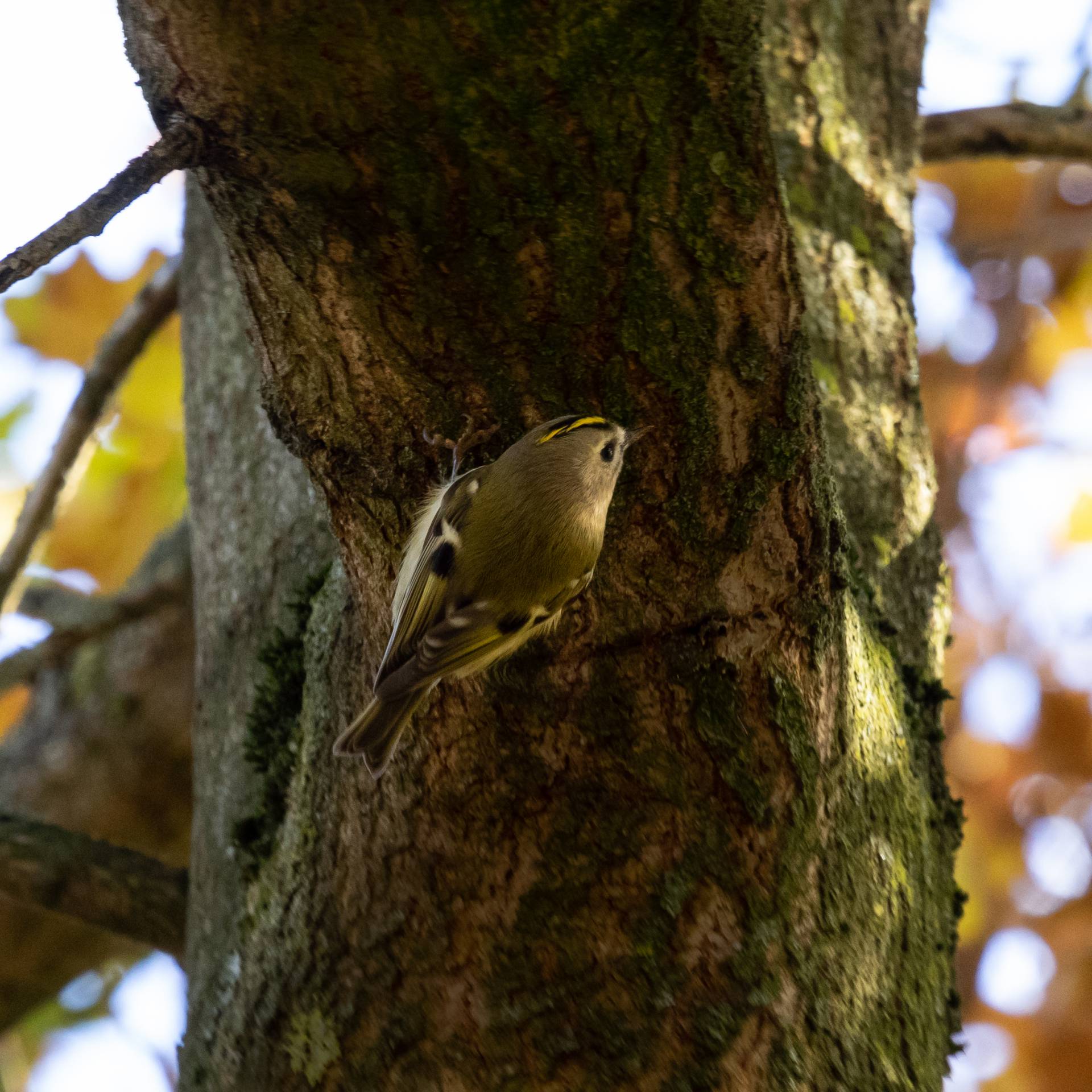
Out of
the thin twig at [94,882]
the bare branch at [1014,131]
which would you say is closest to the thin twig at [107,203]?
the thin twig at [94,882]

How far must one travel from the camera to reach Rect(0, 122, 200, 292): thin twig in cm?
105

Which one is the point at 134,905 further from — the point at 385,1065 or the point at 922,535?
the point at 922,535

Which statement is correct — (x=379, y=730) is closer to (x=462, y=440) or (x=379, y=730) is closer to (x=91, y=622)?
(x=462, y=440)

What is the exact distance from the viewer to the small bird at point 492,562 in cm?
163

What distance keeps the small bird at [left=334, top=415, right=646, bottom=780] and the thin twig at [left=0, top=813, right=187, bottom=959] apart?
0.78m

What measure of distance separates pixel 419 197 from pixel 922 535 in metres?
1.14

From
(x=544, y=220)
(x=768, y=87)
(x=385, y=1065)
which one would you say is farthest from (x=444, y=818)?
(x=768, y=87)

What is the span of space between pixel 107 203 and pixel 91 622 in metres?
1.90

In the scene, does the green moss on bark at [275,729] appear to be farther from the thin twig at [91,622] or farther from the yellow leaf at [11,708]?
the yellow leaf at [11,708]

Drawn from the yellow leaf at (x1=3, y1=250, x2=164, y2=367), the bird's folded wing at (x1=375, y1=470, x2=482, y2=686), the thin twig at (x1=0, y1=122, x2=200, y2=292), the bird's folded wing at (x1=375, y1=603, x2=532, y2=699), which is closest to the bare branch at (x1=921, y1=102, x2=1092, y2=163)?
the bird's folded wing at (x1=375, y1=470, x2=482, y2=686)

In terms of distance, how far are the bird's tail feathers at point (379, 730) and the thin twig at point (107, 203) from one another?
76 cm

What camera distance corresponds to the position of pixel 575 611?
1.53m

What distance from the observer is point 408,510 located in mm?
1539

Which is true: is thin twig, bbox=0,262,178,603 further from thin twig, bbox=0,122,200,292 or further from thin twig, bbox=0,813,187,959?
thin twig, bbox=0,122,200,292
